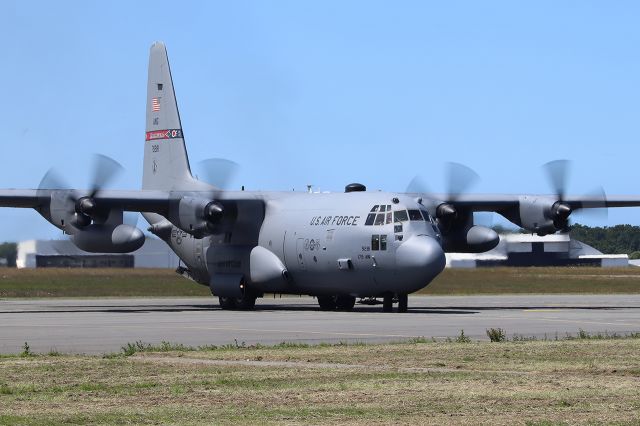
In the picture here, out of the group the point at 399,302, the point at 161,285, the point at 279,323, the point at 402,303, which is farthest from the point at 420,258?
the point at 161,285

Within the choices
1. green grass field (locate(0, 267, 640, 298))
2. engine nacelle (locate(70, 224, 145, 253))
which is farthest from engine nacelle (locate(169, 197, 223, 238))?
green grass field (locate(0, 267, 640, 298))

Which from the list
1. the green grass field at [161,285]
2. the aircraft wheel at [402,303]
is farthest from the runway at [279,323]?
the green grass field at [161,285]

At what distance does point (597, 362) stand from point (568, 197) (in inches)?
950

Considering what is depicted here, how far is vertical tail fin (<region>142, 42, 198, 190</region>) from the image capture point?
47906mm

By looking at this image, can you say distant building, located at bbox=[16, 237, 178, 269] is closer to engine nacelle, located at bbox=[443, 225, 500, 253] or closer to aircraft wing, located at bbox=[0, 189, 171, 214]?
aircraft wing, located at bbox=[0, 189, 171, 214]

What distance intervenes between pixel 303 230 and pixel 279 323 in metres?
9.55

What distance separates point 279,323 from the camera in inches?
1236

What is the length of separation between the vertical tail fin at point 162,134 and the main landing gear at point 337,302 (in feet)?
29.3

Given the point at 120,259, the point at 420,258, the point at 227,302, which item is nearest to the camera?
the point at 420,258

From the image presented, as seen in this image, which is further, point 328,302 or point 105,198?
point 328,302

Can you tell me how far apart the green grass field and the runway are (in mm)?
13508

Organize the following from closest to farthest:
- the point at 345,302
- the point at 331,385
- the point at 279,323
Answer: the point at 331,385, the point at 279,323, the point at 345,302

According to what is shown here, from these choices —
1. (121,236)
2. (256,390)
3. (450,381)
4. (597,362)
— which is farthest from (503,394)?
(121,236)

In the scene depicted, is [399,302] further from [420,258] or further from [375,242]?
[420,258]
